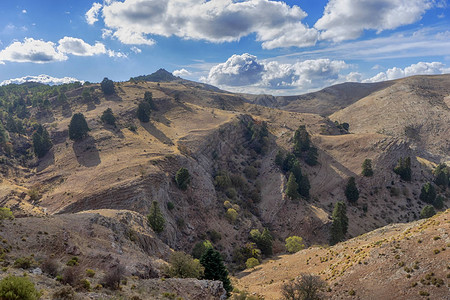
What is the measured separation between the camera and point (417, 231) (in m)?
31.3

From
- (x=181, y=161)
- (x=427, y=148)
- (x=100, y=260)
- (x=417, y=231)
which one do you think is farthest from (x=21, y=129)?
(x=427, y=148)

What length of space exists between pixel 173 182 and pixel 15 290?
158 ft

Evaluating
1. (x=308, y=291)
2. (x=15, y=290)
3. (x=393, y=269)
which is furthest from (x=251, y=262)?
(x=15, y=290)

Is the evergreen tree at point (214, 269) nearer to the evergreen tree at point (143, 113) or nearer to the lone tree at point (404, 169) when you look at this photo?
the evergreen tree at point (143, 113)

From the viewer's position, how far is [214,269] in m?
33.7

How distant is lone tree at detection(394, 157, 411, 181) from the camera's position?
273 ft

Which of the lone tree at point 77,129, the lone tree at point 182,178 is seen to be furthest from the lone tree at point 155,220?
the lone tree at point 77,129

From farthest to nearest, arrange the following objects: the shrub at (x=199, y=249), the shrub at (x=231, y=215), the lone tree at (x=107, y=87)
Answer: the lone tree at (x=107, y=87) < the shrub at (x=231, y=215) < the shrub at (x=199, y=249)

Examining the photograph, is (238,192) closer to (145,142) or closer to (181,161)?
(181,161)

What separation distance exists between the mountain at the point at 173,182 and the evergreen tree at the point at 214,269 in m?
5.67

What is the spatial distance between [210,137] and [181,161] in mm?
24567

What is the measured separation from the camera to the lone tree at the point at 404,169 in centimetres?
8325

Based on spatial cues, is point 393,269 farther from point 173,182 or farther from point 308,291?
point 173,182

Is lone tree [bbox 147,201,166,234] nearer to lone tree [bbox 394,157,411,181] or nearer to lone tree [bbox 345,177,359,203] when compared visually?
lone tree [bbox 345,177,359,203]
